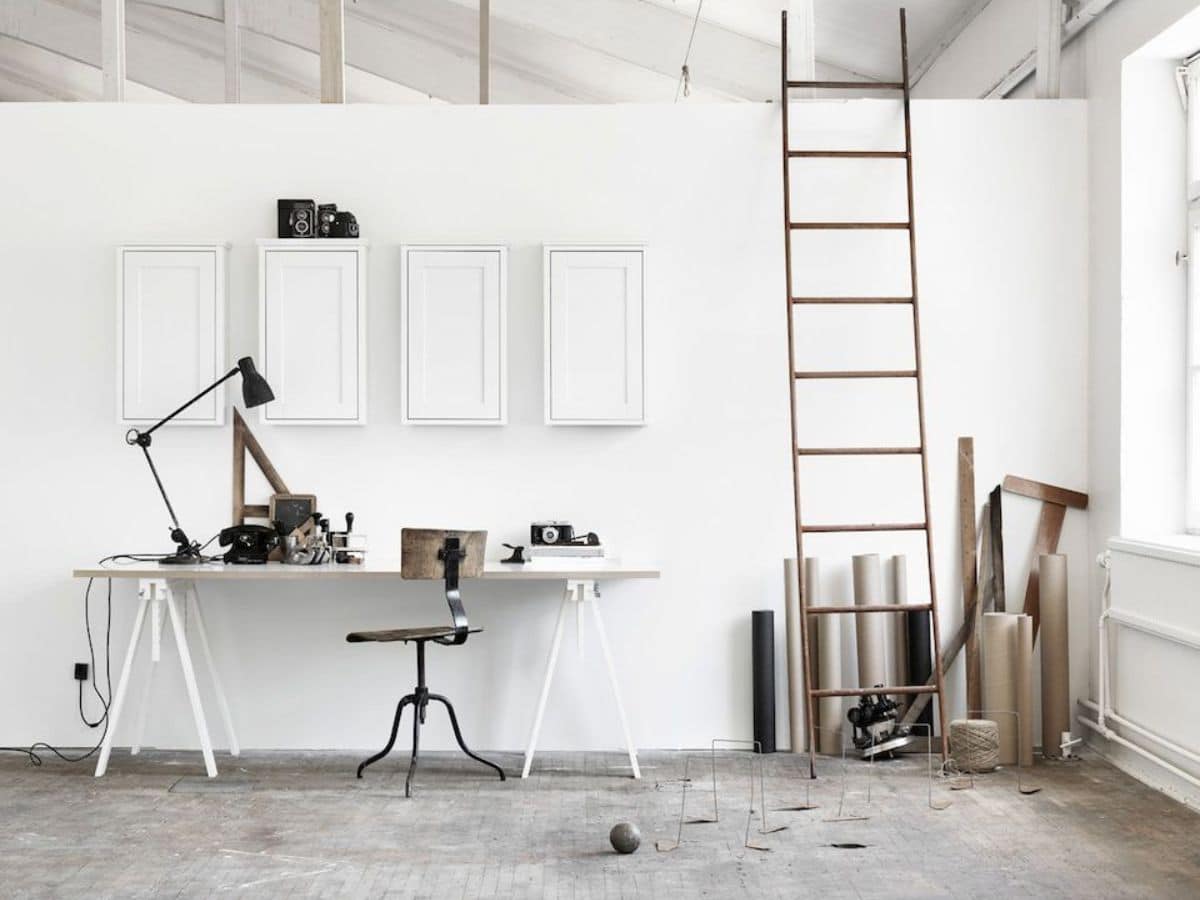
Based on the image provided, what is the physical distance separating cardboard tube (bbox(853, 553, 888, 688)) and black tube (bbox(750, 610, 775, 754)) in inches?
15.3

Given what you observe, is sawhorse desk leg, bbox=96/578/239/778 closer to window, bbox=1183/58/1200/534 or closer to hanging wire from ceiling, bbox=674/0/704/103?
hanging wire from ceiling, bbox=674/0/704/103

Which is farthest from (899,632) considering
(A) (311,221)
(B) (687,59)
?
(B) (687,59)

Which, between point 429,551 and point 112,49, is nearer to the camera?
point 429,551

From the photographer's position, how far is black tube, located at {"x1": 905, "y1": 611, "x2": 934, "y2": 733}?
220 inches

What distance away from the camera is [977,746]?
17.4 feet

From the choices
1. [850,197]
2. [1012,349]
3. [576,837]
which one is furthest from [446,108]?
[576,837]

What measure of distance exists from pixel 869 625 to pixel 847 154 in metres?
2.05

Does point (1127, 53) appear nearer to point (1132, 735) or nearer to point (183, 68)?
point (1132, 735)

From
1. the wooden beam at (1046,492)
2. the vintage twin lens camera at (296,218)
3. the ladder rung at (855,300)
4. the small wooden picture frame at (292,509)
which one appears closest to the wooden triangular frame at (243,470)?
the small wooden picture frame at (292,509)

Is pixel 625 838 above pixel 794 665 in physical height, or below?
below

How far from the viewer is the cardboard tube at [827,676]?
18.4ft

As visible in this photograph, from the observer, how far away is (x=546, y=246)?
5602 millimetres

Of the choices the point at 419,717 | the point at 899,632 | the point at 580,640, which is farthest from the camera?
the point at 899,632

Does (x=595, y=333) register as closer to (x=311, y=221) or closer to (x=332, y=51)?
(x=311, y=221)
